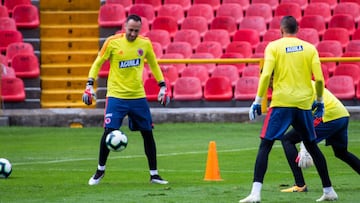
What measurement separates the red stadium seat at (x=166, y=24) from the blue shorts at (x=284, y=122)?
14763 millimetres

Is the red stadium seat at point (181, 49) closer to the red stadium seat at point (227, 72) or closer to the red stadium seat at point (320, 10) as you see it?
the red stadium seat at point (227, 72)

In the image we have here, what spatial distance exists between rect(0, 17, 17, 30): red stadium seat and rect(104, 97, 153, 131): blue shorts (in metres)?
12.6

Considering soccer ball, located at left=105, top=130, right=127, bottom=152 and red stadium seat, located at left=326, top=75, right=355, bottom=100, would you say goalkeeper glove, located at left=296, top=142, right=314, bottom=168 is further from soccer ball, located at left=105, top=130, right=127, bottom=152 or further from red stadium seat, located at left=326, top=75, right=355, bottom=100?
red stadium seat, located at left=326, top=75, right=355, bottom=100

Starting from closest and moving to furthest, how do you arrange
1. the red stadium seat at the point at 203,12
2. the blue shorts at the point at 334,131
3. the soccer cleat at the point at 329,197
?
the soccer cleat at the point at 329,197, the blue shorts at the point at 334,131, the red stadium seat at the point at 203,12

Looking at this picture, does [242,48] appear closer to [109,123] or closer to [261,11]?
[261,11]

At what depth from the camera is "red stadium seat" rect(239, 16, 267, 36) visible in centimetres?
2600

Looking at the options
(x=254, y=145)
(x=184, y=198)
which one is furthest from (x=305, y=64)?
(x=254, y=145)

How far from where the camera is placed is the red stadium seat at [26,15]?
86.8ft

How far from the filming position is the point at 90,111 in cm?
2409

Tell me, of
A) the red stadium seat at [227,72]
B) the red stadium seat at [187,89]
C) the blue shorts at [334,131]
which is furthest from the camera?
Result: the red stadium seat at [227,72]

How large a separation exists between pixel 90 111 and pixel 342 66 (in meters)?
5.61

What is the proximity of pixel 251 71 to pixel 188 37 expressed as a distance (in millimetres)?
2333

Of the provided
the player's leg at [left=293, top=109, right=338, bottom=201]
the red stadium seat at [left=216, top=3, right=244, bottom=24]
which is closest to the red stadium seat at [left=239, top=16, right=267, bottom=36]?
the red stadium seat at [left=216, top=3, right=244, bottom=24]

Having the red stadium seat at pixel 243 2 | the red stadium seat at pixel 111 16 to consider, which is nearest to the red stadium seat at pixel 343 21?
the red stadium seat at pixel 243 2
